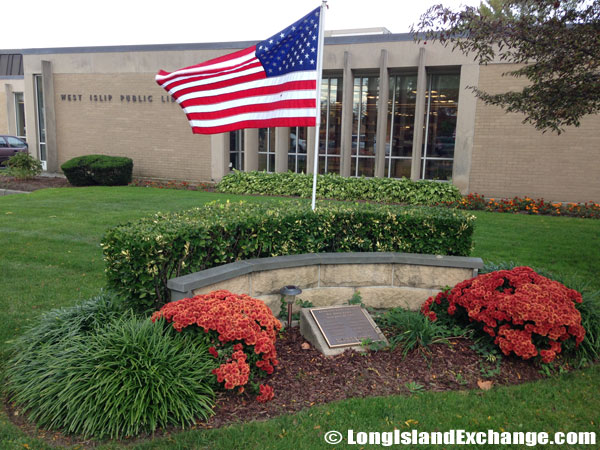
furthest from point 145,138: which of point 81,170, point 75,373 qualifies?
point 75,373

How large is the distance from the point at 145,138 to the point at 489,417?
1896 cm

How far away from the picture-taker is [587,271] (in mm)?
7551

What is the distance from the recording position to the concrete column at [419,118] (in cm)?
1605

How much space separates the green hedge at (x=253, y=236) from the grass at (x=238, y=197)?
133 centimetres

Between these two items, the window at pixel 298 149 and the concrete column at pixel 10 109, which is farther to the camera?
the concrete column at pixel 10 109

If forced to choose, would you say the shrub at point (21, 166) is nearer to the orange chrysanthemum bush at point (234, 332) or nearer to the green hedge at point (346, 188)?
the green hedge at point (346, 188)

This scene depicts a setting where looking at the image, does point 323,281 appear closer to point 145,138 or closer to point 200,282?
point 200,282

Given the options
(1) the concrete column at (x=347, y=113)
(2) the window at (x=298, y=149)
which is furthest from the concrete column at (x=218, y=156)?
(1) the concrete column at (x=347, y=113)

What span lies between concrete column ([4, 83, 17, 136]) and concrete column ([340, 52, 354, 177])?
27.0 meters

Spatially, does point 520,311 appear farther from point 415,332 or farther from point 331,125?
point 331,125

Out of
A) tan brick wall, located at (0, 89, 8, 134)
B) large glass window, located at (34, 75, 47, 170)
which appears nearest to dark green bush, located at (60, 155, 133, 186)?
large glass window, located at (34, 75, 47, 170)

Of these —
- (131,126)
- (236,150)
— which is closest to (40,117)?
(131,126)

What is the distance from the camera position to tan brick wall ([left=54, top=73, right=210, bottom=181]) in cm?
1971

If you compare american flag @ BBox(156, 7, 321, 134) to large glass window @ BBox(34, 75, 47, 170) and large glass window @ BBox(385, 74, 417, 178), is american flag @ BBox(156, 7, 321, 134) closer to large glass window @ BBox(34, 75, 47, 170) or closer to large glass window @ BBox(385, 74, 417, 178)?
large glass window @ BBox(385, 74, 417, 178)
